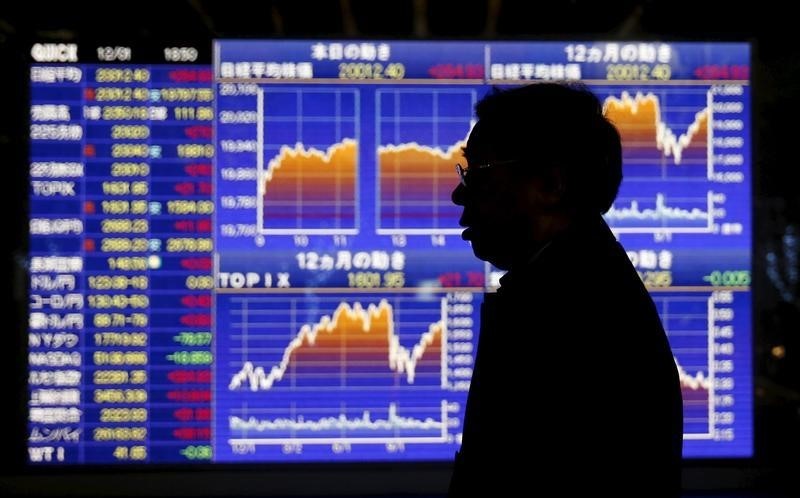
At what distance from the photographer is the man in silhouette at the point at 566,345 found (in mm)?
1227

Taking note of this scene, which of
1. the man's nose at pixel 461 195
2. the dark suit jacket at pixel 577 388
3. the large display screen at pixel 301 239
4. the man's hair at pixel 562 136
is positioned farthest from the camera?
the large display screen at pixel 301 239

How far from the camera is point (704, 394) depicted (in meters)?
2.75

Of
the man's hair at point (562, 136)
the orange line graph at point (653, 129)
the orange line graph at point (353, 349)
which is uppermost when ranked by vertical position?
the orange line graph at point (653, 129)

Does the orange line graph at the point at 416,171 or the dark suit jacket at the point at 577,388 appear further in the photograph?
the orange line graph at the point at 416,171

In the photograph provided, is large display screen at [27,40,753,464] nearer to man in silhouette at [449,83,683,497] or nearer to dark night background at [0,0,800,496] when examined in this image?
dark night background at [0,0,800,496]

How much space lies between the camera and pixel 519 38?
2.74 m

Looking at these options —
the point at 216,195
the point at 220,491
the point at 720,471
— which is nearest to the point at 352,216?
the point at 216,195

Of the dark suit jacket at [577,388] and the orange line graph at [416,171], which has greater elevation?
the orange line graph at [416,171]

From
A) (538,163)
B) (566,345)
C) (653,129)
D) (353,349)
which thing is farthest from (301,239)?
(566,345)

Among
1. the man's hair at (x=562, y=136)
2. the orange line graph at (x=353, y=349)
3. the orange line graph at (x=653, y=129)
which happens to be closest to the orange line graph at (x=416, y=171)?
the orange line graph at (x=353, y=349)

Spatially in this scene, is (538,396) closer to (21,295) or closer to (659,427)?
(659,427)

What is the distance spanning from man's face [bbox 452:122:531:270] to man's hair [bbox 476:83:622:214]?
0.02 meters

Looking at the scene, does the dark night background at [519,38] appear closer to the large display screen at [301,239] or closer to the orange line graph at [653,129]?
the large display screen at [301,239]

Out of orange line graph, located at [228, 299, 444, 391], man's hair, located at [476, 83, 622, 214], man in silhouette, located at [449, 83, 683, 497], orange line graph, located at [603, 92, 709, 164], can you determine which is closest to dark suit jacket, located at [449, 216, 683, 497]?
man in silhouette, located at [449, 83, 683, 497]
